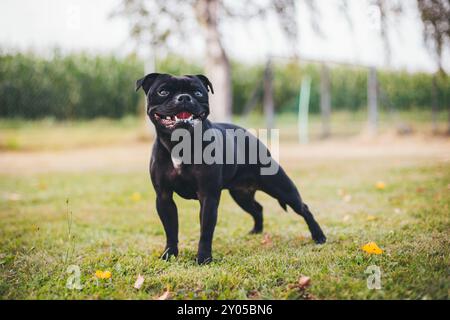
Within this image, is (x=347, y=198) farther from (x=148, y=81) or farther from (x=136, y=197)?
(x=148, y=81)

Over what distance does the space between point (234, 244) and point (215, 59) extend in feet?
26.4

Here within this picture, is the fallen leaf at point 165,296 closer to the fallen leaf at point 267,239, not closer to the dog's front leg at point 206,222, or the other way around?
the dog's front leg at point 206,222

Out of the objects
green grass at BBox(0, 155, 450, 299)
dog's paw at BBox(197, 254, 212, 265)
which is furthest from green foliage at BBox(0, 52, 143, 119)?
dog's paw at BBox(197, 254, 212, 265)

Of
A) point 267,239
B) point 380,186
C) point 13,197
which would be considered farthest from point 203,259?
point 13,197

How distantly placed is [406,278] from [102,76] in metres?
17.8

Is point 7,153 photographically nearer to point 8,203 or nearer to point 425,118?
point 8,203

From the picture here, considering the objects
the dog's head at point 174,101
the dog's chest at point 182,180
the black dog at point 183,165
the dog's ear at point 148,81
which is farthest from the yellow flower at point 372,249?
the dog's ear at point 148,81

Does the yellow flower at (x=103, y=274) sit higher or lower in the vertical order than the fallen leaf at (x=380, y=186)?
higher

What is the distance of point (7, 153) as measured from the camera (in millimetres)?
12500

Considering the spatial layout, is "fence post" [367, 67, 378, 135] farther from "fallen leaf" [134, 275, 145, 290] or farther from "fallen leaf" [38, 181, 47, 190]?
"fallen leaf" [134, 275, 145, 290]

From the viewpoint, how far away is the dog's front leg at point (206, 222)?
137 inches

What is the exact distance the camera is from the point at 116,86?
1912cm

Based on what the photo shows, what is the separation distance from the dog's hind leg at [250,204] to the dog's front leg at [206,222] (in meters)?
0.76

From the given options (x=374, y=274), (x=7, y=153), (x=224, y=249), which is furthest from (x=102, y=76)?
(x=374, y=274)
